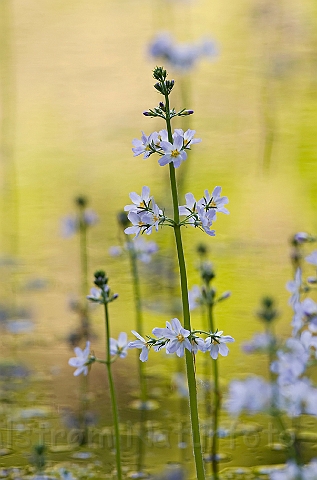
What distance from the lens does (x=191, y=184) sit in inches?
162

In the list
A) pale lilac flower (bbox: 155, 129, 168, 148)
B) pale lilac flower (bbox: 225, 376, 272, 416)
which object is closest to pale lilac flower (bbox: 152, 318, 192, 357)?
pale lilac flower (bbox: 155, 129, 168, 148)

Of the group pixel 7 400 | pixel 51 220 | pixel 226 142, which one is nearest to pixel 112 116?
pixel 226 142

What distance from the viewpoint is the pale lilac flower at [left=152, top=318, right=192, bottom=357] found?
0.90m

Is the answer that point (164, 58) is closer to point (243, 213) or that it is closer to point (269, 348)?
point (243, 213)

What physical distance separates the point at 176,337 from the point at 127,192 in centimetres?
343

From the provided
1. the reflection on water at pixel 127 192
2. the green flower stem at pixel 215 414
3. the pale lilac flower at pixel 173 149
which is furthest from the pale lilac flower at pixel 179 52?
the pale lilac flower at pixel 173 149

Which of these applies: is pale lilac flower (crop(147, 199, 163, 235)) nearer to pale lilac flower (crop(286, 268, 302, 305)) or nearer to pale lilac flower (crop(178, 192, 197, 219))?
pale lilac flower (crop(178, 192, 197, 219))

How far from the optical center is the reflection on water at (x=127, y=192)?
1568 millimetres

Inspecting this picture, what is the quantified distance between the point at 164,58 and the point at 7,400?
1888mm

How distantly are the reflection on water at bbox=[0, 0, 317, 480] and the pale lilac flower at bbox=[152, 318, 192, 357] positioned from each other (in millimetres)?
521

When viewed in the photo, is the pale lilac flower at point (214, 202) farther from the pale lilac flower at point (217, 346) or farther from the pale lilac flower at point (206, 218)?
the pale lilac flower at point (217, 346)

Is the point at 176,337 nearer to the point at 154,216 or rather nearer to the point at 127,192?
the point at 154,216

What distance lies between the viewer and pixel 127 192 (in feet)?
14.1

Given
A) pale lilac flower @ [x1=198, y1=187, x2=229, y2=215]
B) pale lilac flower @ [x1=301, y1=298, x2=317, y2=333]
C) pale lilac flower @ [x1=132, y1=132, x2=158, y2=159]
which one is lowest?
pale lilac flower @ [x1=301, y1=298, x2=317, y2=333]
